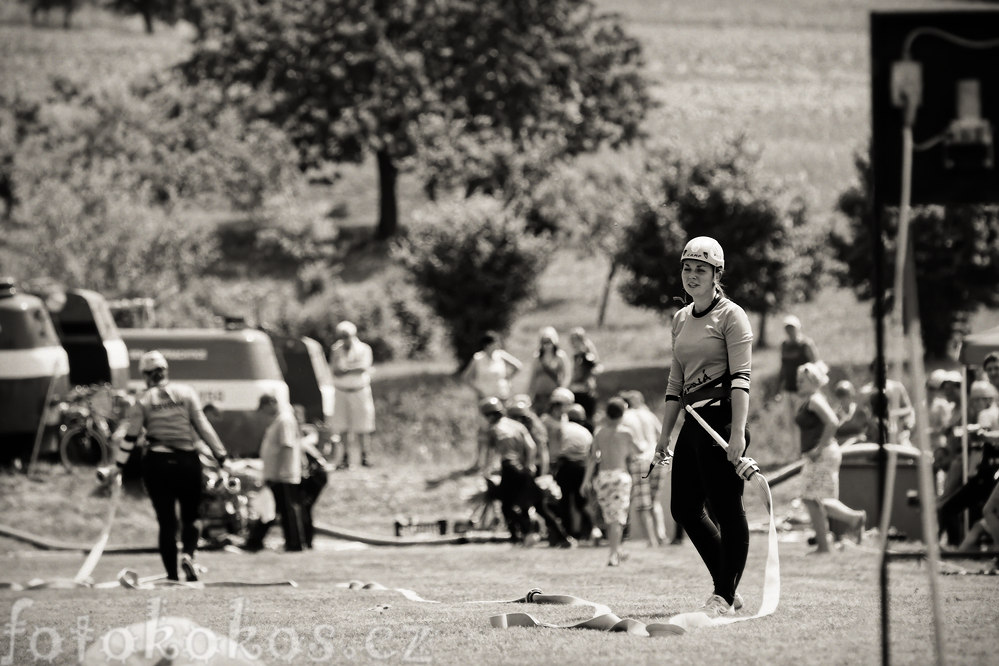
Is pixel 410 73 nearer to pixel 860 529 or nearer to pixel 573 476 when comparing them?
pixel 573 476

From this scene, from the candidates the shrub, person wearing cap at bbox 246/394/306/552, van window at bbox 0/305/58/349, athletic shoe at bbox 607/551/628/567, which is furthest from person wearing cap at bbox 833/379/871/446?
the shrub

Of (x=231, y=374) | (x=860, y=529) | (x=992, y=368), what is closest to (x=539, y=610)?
(x=860, y=529)

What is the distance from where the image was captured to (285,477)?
17.2 meters

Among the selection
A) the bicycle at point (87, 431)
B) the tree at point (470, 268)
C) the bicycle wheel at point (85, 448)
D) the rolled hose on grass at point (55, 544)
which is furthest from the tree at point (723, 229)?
the rolled hose on grass at point (55, 544)

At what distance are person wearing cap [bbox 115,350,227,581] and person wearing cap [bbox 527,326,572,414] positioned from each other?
8531mm

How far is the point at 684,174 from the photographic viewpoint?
117ft

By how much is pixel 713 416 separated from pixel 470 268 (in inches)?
923

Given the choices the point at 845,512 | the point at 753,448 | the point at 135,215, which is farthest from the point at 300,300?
the point at 845,512

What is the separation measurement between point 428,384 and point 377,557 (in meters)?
15.6

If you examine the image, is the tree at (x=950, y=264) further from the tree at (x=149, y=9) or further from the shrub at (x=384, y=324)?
the tree at (x=149, y=9)

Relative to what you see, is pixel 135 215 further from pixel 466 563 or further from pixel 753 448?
pixel 466 563

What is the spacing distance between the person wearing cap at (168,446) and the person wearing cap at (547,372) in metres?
8.53

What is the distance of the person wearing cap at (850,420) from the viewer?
1673cm

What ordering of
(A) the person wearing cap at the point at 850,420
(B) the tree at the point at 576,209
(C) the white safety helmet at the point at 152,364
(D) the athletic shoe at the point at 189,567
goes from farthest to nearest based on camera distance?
(B) the tree at the point at 576,209
(A) the person wearing cap at the point at 850,420
(D) the athletic shoe at the point at 189,567
(C) the white safety helmet at the point at 152,364
